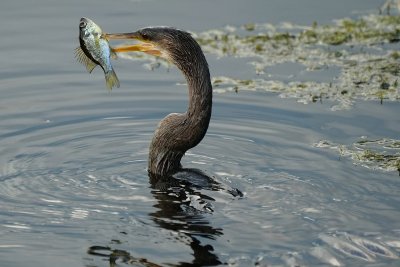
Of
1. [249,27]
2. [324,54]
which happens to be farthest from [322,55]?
[249,27]

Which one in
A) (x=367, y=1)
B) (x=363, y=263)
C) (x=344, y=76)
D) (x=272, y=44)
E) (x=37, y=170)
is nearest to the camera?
(x=363, y=263)

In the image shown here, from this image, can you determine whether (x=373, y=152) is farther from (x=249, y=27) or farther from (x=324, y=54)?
(x=249, y=27)

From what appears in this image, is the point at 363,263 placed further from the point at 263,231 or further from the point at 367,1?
the point at 367,1

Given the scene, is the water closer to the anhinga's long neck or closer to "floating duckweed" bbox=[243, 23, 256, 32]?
the anhinga's long neck

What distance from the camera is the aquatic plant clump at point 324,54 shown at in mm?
11305

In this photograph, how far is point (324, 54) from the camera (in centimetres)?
1243

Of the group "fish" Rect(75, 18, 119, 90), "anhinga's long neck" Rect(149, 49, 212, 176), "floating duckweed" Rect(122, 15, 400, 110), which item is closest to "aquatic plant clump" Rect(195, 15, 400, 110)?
"floating duckweed" Rect(122, 15, 400, 110)

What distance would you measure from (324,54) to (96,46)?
14.4ft

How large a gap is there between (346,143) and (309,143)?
37cm

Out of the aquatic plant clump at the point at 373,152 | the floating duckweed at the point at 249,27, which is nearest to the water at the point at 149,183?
the aquatic plant clump at the point at 373,152

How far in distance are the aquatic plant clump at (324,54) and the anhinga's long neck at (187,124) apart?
2.49 meters

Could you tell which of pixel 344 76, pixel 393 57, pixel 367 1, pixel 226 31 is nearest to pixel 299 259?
pixel 344 76

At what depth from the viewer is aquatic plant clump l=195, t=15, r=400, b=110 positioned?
1130 cm

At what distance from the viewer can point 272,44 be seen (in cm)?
1282
